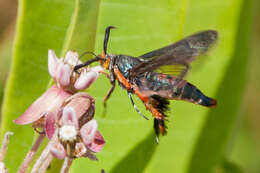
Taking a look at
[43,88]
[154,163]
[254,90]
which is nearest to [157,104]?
[154,163]

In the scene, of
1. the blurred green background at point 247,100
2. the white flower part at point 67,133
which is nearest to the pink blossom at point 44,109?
the white flower part at point 67,133

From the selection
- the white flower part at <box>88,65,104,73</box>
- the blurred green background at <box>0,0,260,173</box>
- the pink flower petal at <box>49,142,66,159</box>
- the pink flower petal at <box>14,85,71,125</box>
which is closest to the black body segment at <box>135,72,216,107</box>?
the white flower part at <box>88,65,104,73</box>

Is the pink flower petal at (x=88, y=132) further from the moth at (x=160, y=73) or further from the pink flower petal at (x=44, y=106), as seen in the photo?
the moth at (x=160, y=73)

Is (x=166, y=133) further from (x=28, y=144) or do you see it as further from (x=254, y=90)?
(x=254, y=90)

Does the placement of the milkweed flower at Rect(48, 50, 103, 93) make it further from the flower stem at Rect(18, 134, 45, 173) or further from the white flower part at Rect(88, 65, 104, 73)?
the flower stem at Rect(18, 134, 45, 173)

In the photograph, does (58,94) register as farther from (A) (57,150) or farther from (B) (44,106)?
(A) (57,150)

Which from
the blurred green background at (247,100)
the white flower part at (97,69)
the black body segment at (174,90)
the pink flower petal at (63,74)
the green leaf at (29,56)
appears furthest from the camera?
the blurred green background at (247,100)
